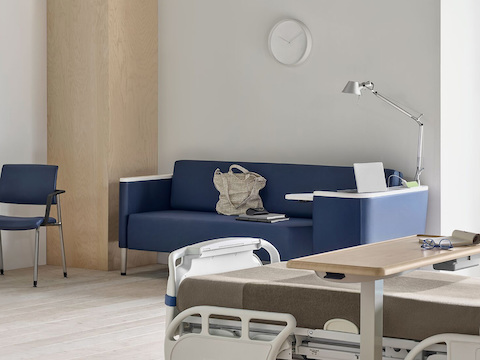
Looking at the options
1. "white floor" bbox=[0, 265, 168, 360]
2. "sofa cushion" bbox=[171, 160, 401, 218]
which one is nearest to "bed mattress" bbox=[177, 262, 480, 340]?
"white floor" bbox=[0, 265, 168, 360]

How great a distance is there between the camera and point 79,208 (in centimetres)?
675

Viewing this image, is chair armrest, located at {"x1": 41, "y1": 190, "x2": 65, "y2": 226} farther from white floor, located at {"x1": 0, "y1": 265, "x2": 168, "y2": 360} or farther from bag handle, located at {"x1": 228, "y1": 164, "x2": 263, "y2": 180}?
bag handle, located at {"x1": 228, "y1": 164, "x2": 263, "y2": 180}

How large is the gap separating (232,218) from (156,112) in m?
1.54

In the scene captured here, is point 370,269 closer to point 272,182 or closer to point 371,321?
point 371,321

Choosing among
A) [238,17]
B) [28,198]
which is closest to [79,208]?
[28,198]

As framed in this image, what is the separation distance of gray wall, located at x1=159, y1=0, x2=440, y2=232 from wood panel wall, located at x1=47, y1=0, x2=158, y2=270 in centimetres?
23

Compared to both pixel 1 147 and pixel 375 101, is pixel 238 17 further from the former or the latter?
pixel 1 147

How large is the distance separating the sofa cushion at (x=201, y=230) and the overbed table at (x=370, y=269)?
106 inches

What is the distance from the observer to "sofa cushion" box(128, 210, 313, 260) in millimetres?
5512

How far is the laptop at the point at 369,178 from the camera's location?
5020 mm

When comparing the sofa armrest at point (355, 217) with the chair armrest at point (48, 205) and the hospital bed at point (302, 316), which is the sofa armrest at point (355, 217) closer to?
the hospital bed at point (302, 316)

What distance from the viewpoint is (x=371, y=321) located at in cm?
261

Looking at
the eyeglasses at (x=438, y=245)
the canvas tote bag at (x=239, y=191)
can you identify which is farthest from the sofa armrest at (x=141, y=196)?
the eyeglasses at (x=438, y=245)

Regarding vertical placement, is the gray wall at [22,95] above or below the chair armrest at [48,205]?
above
